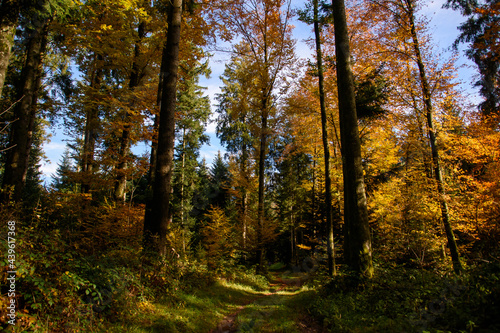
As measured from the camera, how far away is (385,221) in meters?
12.9

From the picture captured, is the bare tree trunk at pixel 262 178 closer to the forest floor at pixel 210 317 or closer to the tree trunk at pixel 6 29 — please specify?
the forest floor at pixel 210 317

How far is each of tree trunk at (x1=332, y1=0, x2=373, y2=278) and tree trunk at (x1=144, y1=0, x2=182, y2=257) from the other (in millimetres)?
4632

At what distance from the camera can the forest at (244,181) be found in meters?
3.59

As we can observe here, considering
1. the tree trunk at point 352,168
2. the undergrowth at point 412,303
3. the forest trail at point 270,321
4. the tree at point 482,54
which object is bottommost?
the forest trail at point 270,321

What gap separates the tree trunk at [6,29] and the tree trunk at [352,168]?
7.23 m

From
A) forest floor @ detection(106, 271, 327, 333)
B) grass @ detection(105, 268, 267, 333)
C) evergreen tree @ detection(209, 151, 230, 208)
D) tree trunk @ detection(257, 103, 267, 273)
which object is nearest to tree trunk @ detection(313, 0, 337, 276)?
forest floor @ detection(106, 271, 327, 333)

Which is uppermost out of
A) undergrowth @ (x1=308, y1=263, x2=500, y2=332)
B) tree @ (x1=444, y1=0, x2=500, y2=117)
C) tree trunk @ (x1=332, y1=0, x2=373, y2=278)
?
tree @ (x1=444, y1=0, x2=500, y2=117)

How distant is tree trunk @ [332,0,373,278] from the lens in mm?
5863

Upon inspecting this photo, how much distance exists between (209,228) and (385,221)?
9399 millimetres

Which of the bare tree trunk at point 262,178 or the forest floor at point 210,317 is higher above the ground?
the bare tree trunk at point 262,178

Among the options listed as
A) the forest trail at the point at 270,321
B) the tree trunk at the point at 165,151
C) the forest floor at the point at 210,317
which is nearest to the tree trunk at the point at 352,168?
the forest trail at the point at 270,321

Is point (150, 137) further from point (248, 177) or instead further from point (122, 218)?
point (248, 177)

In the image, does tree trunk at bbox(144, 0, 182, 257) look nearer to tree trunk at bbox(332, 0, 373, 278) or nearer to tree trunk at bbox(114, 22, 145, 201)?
tree trunk at bbox(114, 22, 145, 201)

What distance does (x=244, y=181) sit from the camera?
15625 mm
